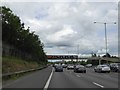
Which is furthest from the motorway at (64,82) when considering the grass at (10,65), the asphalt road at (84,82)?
the grass at (10,65)

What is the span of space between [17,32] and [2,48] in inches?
385

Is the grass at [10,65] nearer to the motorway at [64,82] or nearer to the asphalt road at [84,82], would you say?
the motorway at [64,82]

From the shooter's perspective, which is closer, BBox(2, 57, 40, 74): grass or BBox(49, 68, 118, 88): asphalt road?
BBox(49, 68, 118, 88): asphalt road

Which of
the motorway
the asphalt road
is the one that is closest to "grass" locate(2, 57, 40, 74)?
the motorway

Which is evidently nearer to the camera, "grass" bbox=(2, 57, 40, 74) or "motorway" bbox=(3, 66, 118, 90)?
"motorway" bbox=(3, 66, 118, 90)

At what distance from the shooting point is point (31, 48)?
77438mm

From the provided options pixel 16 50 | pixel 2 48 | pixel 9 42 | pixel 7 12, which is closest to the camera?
pixel 2 48

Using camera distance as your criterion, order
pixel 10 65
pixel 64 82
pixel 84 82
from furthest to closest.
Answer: pixel 10 65, pixel 64 82, pixel 84 82

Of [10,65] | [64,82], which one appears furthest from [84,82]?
[10,65]

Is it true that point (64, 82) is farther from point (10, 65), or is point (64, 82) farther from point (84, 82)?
point (10, 65)

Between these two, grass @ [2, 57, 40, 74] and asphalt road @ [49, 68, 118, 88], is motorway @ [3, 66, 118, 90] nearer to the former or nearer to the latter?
asphalt road @ [49, 68, 118, 88]

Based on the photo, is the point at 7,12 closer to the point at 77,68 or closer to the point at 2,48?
the point at 2,48

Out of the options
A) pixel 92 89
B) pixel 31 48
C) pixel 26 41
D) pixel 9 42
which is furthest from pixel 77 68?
pixel 92 89

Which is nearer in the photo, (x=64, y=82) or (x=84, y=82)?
(x=84, y=82)
